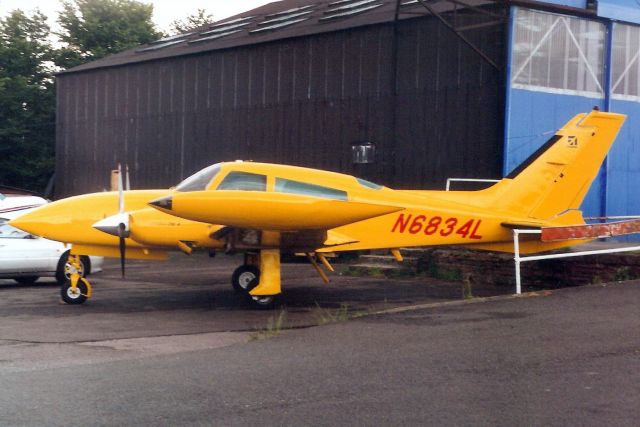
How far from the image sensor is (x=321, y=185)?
15.4 meters

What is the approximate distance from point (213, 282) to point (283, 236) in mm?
5450

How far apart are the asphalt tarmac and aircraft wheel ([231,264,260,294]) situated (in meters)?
1.33

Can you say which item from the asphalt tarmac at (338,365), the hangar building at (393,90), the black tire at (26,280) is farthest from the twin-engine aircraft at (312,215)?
the hangar building at (393,90)

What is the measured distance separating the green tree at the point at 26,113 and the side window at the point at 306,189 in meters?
39.0

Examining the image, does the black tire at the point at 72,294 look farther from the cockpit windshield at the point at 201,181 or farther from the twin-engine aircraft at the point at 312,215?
the cockpit windshield at the point at 201,181

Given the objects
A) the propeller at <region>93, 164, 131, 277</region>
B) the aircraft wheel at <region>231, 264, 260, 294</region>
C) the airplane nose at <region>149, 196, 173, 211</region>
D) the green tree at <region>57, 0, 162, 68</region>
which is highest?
the green tree at <region>57, 0, 162, 68</region>

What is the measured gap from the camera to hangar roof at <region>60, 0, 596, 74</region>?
26000mm

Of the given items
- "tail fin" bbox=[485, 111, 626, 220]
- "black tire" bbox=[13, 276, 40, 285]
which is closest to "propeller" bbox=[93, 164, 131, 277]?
"black tire" bbox=[13, 276, 40, 285]

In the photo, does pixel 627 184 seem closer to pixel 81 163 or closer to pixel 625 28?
pixel 625 28

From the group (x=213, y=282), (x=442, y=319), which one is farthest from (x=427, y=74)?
(x=442, y=319)

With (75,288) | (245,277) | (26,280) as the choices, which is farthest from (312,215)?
(26,280)

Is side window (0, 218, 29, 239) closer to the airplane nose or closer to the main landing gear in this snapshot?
the main landing gear

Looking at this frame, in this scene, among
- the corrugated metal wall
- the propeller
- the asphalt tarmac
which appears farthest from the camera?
the corrugated metal wall

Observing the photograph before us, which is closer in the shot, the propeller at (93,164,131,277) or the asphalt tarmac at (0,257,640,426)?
the asphalt tarmac at (0,257,640,426)
